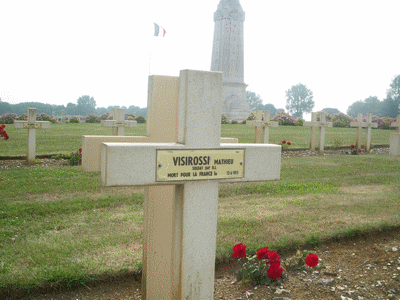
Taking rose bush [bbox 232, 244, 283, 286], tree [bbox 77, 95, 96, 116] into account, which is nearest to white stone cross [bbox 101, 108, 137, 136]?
rose bush [bbox 232, 244, 283, 286]

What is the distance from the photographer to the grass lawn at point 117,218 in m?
3.49

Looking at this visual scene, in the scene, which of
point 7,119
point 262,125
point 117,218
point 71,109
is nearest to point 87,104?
point 71,109

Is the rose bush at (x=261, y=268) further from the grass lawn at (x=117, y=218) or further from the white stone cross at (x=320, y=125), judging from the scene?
the white stone cross at (x=320, y=125)

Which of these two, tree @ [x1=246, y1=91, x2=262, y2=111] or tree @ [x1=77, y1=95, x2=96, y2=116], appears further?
tree @ [x1=246, y1=91, x2=262, y2=111]

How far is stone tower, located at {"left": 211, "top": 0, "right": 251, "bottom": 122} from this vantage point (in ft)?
113

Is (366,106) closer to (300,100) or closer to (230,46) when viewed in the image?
(300,100)

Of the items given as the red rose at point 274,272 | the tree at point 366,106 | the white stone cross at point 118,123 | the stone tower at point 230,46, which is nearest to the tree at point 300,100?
the tree at point 366,106

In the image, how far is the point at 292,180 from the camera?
316 inches

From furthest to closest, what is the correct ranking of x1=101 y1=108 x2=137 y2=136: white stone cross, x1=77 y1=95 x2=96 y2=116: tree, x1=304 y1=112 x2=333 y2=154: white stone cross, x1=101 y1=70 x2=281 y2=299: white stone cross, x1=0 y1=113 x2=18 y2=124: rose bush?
1. x1=77 y1=95 x2=96 y2=116: tree
2. x1=0 y1=113 x2=18 y2=124: rose bush
3. x1=304 y1=112 x2=333 y2=154: white stone cross
4. x1=101 y1=108 x2=137 y2=136: white stone cross
5. x1=101 y1=70 x2=281 y2=299: white stone cross

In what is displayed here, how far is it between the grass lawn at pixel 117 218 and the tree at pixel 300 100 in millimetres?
73126

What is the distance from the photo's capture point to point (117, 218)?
4.95 metres

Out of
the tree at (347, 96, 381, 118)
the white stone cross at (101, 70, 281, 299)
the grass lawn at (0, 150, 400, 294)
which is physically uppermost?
the tree at (347, 96, 381, 118)

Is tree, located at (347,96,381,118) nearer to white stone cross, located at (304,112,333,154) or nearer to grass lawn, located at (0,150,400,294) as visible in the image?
white stone cross, located at (304,112,333,154)

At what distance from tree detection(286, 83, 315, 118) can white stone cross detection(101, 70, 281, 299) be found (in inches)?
3130
